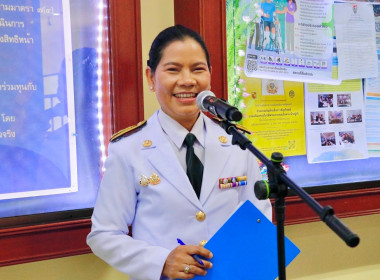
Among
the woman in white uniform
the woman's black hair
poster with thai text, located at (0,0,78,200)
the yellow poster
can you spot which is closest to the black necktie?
the woman in white uniform

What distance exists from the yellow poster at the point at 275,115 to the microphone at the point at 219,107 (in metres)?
0.94

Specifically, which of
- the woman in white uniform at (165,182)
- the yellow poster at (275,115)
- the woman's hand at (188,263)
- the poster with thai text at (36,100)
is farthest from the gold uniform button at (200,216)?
the yellow poster at (275,115)

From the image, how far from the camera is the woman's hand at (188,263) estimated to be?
1161mm

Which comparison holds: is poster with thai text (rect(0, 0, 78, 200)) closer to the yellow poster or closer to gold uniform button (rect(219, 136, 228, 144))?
gold uniform button (rect(219, 136, 228, 144))

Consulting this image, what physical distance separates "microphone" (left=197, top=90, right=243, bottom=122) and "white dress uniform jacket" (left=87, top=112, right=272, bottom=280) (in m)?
0.29

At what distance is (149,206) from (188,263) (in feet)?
0.70

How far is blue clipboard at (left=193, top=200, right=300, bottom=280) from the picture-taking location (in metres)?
1.17

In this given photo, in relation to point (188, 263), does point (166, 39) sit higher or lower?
higher

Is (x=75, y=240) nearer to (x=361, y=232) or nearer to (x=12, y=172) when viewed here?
(x=12, y=172)

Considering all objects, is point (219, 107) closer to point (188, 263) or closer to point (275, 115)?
point (188, 263)

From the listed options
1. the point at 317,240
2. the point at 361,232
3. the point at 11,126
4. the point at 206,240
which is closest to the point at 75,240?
the point at 11,126

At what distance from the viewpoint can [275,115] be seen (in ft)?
6.80

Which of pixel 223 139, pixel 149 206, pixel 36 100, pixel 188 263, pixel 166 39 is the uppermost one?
pixel 166 39

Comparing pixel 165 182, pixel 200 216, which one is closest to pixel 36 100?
pixel 165 182
